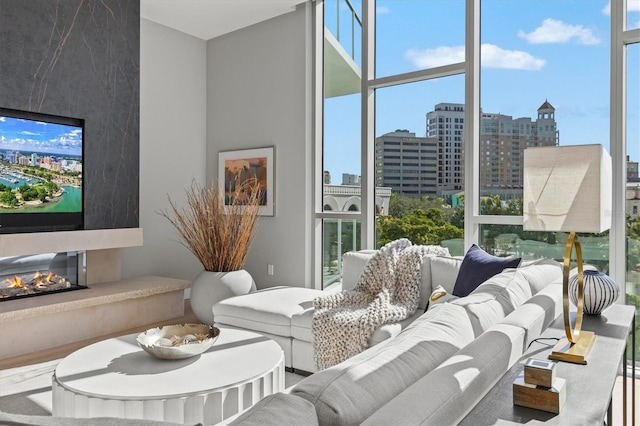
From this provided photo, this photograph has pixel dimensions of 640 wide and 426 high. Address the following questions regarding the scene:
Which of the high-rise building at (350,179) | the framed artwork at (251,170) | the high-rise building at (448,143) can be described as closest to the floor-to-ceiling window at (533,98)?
the high-rise building at (448,143)

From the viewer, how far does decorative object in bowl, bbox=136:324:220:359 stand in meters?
2.12

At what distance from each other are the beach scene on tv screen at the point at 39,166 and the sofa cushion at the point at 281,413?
3689 millimetres

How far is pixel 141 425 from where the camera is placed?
680mm

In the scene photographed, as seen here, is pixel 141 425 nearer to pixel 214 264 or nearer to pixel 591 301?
pixel 591 301

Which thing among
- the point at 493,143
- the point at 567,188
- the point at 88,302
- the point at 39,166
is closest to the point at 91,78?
the point at 39,166

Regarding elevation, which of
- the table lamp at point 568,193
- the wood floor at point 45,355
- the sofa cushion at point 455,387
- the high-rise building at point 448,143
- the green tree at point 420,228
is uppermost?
the high-rise building at point 448,143

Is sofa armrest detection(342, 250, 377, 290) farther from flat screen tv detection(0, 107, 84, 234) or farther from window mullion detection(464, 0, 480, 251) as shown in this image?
flat screen tv detection(0, 107, 84, 234)

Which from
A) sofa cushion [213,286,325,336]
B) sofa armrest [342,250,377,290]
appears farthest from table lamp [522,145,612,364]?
sofa armrest [342,250,377,290]

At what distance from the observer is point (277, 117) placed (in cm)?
508

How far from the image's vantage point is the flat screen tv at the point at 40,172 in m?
3.65

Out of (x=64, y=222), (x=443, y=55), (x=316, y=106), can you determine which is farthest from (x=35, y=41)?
(x=443, y=55)

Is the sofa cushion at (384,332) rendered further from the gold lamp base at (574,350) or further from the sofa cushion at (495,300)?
the gold lamp base at (574,350)

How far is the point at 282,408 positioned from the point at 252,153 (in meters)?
4.60

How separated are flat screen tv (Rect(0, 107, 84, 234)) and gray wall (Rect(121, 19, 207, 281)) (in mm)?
962
